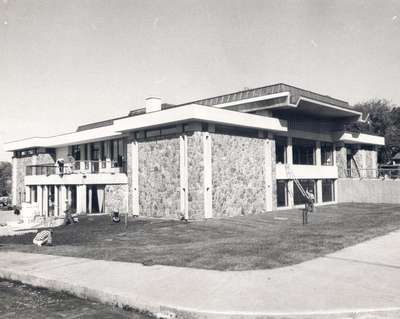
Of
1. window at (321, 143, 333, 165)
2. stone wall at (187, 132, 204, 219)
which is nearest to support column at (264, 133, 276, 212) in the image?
stone wall at (187, 132, 204, 219)

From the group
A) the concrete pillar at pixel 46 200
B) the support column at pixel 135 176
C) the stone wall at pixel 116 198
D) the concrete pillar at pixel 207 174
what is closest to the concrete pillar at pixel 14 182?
the concrete pillar at pixel 46 200

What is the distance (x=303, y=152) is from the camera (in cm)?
3309

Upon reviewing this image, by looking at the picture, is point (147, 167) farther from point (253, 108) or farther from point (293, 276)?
point (293, 276)

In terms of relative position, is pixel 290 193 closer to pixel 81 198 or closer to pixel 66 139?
pixel 81 198

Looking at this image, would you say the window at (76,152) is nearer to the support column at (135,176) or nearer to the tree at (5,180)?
the support column at (135,176)

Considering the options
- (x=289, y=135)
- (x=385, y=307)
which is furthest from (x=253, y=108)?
(x=385, y=307)

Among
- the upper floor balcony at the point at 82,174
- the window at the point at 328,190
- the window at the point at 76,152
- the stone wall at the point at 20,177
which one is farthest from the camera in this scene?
the stone wall at the point at 20,177

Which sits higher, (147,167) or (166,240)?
(147,167)

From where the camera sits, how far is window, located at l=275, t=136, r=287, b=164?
30.0m

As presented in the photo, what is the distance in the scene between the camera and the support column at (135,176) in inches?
1072

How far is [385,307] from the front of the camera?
6.43m

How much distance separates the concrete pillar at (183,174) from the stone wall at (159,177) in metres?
0.46

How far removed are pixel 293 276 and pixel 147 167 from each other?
61.9ft

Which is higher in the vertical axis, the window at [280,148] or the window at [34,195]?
the window at [280,148]
